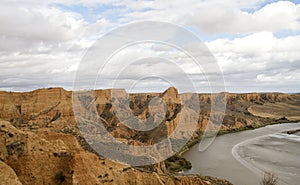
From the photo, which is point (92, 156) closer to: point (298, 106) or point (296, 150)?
point (296, 150)

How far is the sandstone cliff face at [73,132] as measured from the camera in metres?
18.2

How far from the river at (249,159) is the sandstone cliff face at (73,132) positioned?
795cm

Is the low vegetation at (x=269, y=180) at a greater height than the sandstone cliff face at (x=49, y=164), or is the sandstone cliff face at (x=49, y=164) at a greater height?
the sandstone cliff face at (x=49, y=164)

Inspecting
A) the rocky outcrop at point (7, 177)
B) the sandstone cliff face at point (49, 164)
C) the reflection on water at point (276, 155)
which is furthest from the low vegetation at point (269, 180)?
the rocky outcrop at point (7, 177)

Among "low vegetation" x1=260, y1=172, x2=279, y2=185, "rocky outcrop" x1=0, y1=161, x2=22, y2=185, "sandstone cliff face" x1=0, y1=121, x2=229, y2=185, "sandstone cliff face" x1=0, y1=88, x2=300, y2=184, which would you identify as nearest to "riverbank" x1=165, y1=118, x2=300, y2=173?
"sandstone cliff face" x1=0, y1=88, x2=300, y2=184

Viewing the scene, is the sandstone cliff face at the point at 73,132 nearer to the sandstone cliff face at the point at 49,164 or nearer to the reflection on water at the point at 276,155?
the sandstone cliff face at the point at 49,164

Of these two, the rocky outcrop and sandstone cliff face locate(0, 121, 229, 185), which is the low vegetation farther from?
the rocky outcrop

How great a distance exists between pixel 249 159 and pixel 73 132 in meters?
25.9

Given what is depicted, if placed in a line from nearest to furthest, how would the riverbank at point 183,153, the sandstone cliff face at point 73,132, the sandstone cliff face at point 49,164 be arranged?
the sandstone cliff face at point 49,164 < the sandstone cliff face at point 73,132 < the riverbank at point 183,153

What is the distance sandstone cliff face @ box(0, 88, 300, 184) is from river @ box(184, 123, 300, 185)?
7.95m

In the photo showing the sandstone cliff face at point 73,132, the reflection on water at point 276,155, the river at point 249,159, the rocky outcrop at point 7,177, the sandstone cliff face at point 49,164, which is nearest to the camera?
the rocky outcrop at point 7,177

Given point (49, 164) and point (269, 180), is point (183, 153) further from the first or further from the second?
point (49, 164)

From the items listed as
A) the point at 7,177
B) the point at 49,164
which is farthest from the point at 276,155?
the point at 7,177

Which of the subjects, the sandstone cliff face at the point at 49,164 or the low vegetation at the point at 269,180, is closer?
the sandstone cliff face at the point at 49,164
